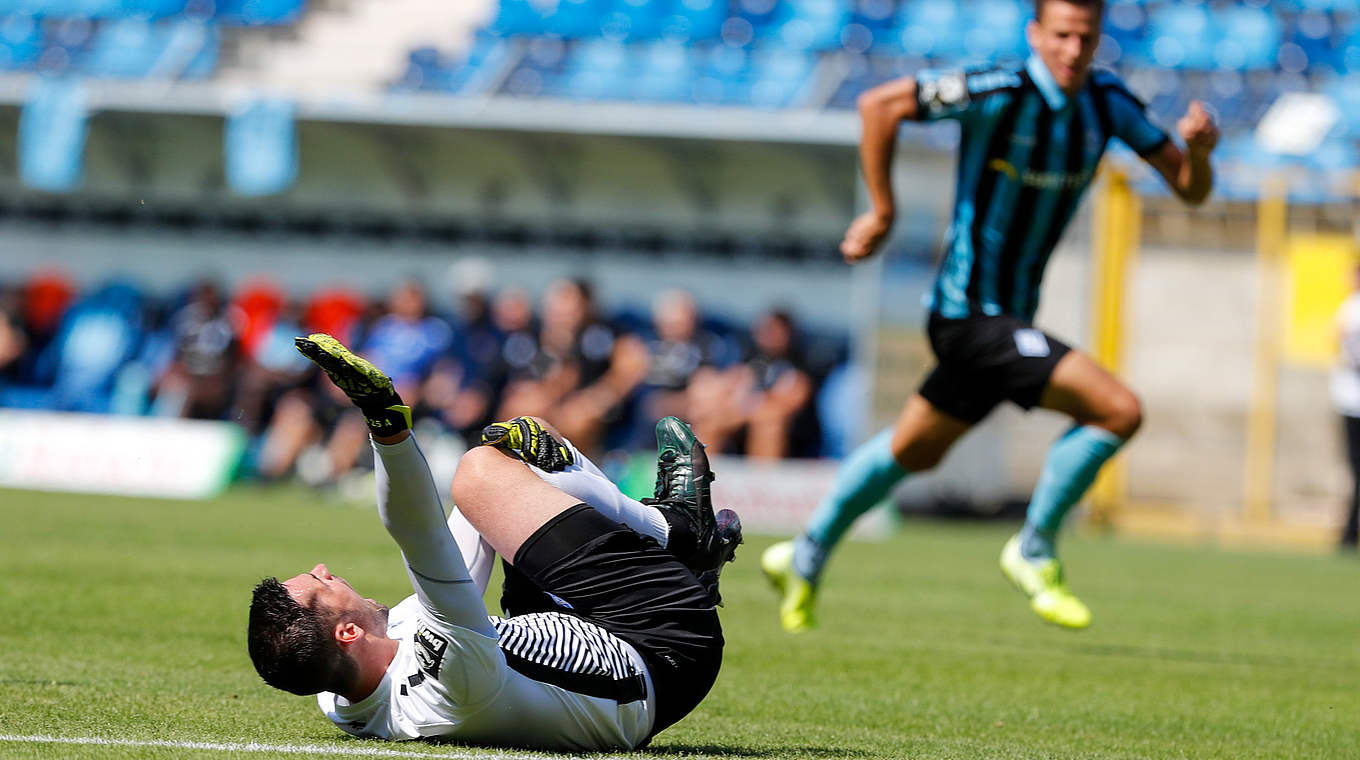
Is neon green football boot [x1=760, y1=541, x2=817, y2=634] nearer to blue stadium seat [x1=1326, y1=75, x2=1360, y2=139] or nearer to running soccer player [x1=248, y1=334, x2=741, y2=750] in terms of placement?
running soccer player [x1=248, y1=334, x2=741, y2=750]

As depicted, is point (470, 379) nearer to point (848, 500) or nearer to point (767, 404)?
point (767, 404)

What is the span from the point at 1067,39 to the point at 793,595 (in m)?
2.20

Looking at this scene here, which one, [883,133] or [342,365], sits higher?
[883,133]

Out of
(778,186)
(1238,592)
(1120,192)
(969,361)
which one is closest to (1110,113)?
(969,361)

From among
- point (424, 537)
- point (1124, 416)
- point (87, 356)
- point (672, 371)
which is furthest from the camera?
point (87, 356)

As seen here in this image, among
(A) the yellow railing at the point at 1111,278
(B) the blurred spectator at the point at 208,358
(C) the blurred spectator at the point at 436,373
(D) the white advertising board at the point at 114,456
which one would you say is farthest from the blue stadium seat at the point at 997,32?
(D) the white advertising board at the point at 114,456

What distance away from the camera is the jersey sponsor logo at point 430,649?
337 cm

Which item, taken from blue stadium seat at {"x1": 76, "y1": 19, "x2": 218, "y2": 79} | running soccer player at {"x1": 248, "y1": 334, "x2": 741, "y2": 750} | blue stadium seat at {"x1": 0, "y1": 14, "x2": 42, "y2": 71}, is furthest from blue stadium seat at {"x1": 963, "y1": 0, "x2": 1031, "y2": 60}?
running soccer player at {"x1": 248, "y1": 334, "x2": 741, "y2": 750}

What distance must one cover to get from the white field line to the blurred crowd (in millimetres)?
10518

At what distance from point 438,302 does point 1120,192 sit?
829 cm

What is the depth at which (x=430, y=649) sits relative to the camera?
3.39m

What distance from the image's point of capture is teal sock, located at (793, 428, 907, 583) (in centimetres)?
646

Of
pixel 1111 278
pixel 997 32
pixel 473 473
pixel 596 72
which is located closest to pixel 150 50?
pixel 596 72

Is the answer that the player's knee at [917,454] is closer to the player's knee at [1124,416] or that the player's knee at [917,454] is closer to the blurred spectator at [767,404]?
the player's knee at [1124,416]
